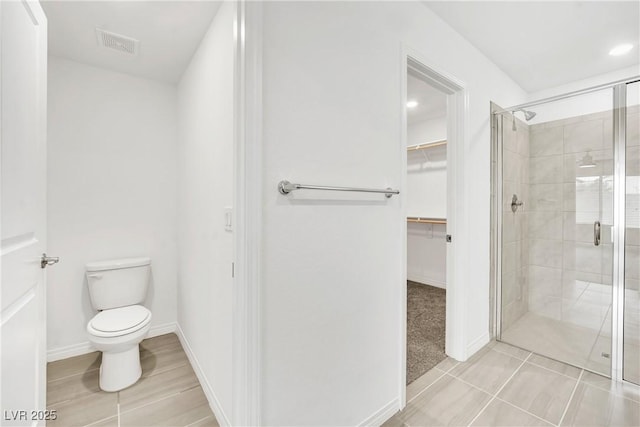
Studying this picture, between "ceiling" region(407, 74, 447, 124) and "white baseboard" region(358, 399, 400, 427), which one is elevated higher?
"ceiling" region(407, 74, 447, 124)

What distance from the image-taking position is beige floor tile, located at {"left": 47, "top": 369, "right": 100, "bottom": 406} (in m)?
1.67

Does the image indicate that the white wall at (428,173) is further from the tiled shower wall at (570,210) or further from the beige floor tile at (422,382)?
the beige floor tile at (422,382)

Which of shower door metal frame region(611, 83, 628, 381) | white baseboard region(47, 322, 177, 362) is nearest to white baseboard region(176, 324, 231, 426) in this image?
white baseboard region(47, 322, 177, 362)

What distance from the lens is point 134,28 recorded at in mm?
1706

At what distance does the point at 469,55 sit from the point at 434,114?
177 cm

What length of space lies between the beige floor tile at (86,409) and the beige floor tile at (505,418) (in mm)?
2040

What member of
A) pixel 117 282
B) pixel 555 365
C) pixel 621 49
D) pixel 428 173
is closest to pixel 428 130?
pixel 428 173

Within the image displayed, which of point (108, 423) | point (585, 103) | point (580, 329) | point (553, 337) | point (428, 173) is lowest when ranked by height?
point (108, 423)

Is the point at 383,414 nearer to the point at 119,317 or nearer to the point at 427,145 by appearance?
the point at 119,317

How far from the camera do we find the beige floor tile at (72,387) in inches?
65.7

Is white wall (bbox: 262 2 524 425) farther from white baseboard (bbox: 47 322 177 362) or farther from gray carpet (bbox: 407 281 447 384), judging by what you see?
white baseboard (bbox: 47 322 177 362)

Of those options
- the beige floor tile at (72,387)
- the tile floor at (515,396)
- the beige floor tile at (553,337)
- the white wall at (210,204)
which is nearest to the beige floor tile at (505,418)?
the tile floor at (515,396)

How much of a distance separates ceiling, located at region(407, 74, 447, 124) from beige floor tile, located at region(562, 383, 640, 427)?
2536mm

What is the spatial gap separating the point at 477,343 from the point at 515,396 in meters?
0.54
